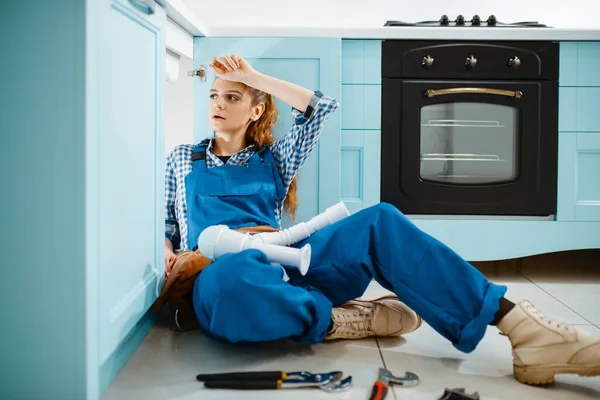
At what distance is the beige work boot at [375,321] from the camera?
54.4 inches

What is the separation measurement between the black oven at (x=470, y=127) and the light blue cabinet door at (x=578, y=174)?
0.03 metres

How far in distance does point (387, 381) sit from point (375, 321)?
289mm

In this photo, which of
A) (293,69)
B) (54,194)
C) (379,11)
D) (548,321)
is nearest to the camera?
(54,194)

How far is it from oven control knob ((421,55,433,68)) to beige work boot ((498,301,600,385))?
3.83ft

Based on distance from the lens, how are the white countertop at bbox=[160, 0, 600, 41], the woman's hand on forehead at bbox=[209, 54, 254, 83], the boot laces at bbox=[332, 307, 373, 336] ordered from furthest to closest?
the white countertop at bbox=[160, 0, 600, 41] < the woman's hand on forehead at bbox=[209, 54, 254, 83] < the boot laces at bbox=[332, 307, 373, 336]

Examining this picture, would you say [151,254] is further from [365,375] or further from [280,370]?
[365,375]

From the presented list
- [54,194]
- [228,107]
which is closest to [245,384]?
[54,194]

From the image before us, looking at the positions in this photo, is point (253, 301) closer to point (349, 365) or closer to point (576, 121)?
point (349, 365)

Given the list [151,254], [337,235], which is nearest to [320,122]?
[337,235]

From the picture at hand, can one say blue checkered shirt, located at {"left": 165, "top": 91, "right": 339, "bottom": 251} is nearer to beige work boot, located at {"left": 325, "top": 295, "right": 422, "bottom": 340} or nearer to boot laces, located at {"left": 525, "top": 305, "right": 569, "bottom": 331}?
beige work boot, located at {"left": 325, "top": 295, "right": 422, "bottom": 340}

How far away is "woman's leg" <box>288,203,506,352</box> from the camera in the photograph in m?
1.16

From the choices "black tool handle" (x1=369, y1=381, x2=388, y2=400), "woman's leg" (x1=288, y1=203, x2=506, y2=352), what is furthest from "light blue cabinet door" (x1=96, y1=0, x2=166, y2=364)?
"black tool handle" (x1=369, y1=381, x2=388, y2=400)

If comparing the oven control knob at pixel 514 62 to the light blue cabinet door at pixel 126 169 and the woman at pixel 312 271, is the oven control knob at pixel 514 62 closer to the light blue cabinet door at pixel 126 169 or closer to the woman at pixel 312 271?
the woman at pixel 312 271

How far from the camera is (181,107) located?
2.26 metres
